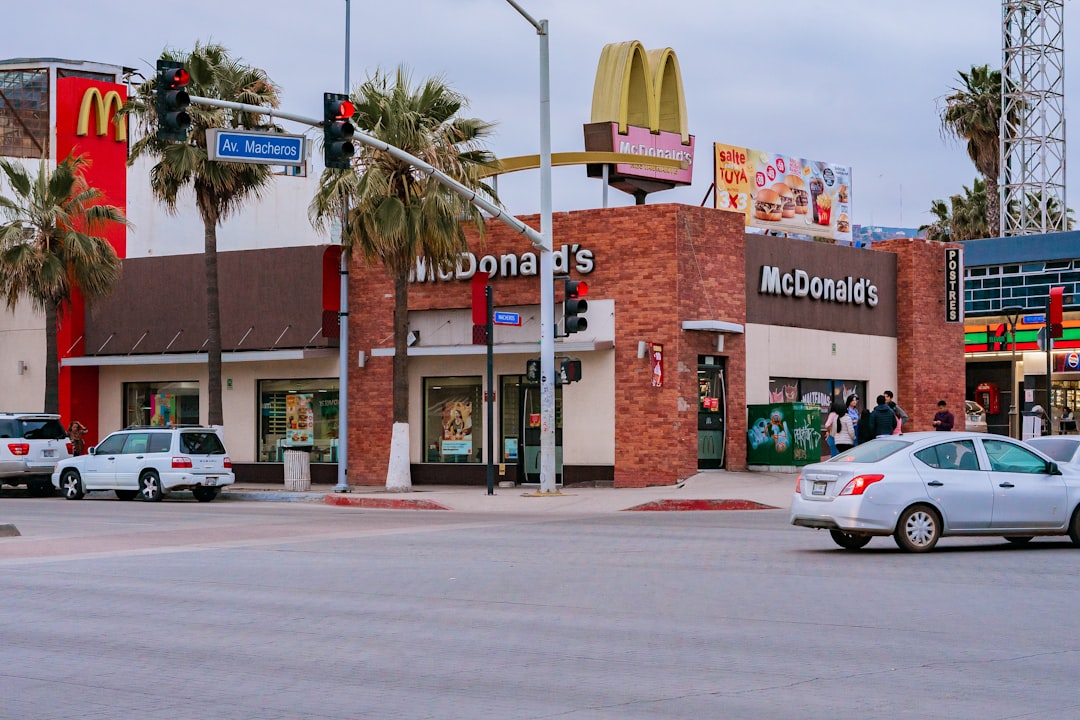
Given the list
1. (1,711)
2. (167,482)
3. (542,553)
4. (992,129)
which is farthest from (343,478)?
(992,129)

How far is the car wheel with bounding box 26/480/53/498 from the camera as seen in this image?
34562 millimetres

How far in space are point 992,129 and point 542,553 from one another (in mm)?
54509

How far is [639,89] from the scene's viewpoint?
36.2 m

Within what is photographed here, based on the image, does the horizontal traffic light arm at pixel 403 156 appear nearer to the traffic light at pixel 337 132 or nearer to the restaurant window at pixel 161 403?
the traffic light at pixel 337 132

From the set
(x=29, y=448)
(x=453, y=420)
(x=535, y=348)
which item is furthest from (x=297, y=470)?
(x=535, y=348)

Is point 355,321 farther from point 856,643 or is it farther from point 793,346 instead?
point 856,643

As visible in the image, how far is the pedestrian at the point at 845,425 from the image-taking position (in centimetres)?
2944

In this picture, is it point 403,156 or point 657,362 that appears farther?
point 657,362

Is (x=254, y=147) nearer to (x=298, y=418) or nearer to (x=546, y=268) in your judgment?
(x=546, y=268)

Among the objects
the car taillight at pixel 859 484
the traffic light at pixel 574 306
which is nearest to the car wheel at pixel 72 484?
the traffic light at pixel 574 306

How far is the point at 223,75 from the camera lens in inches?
1298

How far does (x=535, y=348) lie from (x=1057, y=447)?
602 inches

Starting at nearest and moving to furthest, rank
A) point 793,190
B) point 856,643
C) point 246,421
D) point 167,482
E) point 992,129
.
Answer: point 856,643 → point 167,482 → point 246,421 → point 793,190 → point 992,129

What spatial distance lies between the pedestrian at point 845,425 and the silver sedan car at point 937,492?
39.3ft
